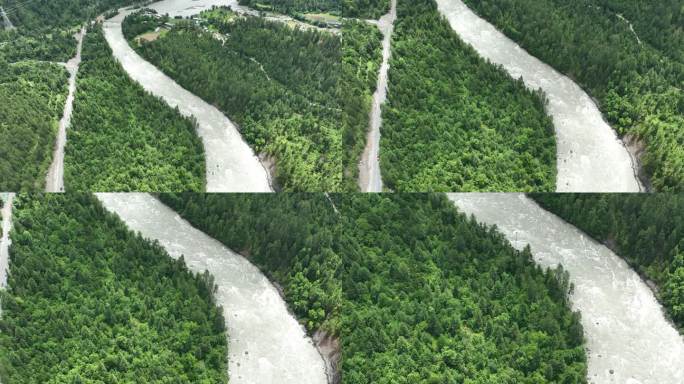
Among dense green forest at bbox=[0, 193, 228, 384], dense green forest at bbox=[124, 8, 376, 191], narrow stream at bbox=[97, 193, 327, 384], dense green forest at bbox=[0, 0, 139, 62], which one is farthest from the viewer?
dense green forest at bbox=[0, 0, 139, 62]

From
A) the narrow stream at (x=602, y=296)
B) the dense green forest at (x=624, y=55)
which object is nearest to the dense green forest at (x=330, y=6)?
the dense green forest at (x=624, y=55)

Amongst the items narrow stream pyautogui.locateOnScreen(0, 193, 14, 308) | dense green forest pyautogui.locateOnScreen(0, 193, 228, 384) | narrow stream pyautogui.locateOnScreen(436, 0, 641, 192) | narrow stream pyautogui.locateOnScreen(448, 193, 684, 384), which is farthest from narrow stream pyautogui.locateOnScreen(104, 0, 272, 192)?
narrow stream pyautogui.locateOnScreen(436, 0, 641, 192)

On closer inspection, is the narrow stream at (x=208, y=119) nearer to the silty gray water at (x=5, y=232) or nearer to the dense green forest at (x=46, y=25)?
→ the dense green forest at (x=46, y=25)

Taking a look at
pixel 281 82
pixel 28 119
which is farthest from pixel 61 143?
pixel 281 82

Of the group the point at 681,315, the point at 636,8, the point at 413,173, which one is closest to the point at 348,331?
the point at 413,173

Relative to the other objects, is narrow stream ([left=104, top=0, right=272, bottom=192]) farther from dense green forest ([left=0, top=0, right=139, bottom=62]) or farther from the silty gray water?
the silty gray water

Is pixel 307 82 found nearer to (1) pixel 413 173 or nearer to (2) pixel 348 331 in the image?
(1) pixel 413 173

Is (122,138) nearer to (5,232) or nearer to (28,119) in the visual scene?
(28,119)
